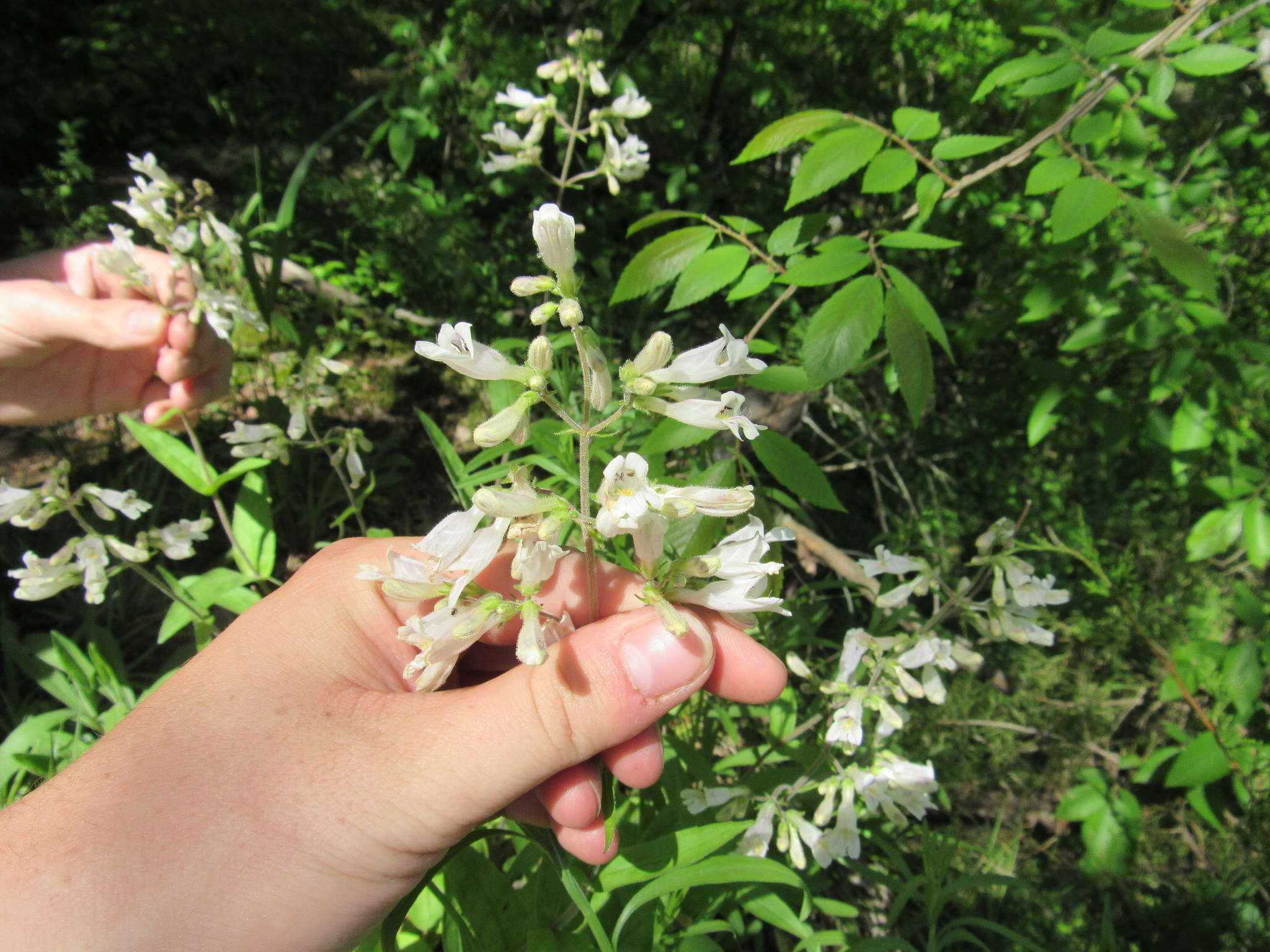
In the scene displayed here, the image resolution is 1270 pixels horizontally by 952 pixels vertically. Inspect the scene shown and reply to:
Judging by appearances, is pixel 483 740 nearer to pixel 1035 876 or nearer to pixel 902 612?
pixel 902 612

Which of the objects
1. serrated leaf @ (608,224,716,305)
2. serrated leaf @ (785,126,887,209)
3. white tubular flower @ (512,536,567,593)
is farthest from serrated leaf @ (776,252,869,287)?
white tubular flower @ (512,536,567,593)

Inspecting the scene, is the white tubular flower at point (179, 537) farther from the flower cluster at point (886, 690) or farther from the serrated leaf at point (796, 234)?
the serrated leaf at point (796, 234)

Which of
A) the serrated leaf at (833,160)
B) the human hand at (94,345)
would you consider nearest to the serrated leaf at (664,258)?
Answer: the serrated leaf at (833,160)

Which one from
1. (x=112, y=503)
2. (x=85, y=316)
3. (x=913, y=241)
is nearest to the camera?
(x=913, y=241)

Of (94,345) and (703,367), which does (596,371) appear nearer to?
(703,367)

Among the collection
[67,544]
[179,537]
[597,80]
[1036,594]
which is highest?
[597,80]

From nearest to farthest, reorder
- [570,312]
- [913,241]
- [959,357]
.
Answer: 1. [570,312]
2. [913,241]
3. [959,357]

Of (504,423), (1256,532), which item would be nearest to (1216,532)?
(1256,532)

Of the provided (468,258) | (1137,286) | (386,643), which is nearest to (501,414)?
(386,643)
